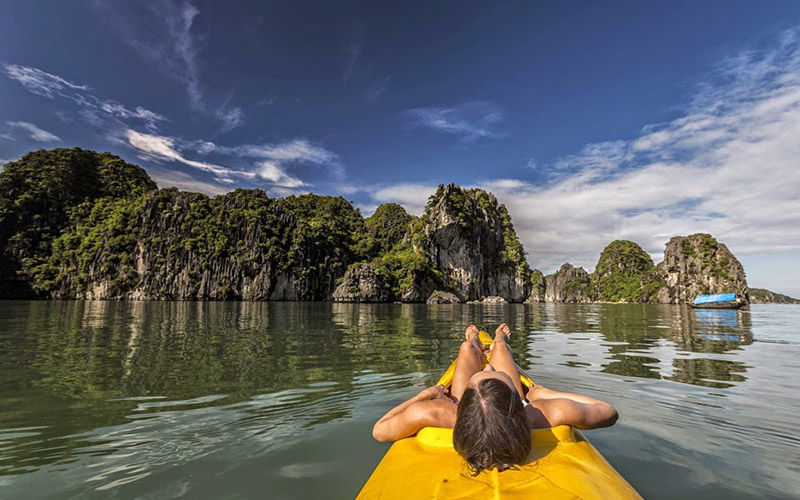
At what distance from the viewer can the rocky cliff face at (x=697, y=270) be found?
290ft

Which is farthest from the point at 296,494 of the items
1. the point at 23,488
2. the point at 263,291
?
the point at 263,291

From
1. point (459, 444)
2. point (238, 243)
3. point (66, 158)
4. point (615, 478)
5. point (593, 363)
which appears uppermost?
point (66, 158)

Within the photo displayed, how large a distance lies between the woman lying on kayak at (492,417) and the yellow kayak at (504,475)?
0.09 m

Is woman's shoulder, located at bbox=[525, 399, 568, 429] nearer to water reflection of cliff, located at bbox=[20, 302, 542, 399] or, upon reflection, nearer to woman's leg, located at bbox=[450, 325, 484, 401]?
woman's leg, located at bbox=[450, 325, 484, 401]

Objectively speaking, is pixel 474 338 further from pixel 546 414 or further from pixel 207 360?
pixel 207 360

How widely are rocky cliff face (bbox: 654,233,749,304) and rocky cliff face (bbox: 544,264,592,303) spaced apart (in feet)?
162

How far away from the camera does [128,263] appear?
75375 mm

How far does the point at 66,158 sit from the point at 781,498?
132880 millimetres

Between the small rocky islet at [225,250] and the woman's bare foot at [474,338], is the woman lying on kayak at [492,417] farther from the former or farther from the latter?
the small rocky islet at [225,250]

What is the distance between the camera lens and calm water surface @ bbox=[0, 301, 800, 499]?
303 centimetres

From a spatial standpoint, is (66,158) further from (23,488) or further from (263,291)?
(23,488)

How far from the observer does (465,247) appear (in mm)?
91062

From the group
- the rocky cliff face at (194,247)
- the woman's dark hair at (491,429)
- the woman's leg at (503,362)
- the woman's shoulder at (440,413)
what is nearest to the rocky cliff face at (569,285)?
the rocky cliff face at (194,247)

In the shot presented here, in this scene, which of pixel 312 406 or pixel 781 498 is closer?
pixel 781 498
